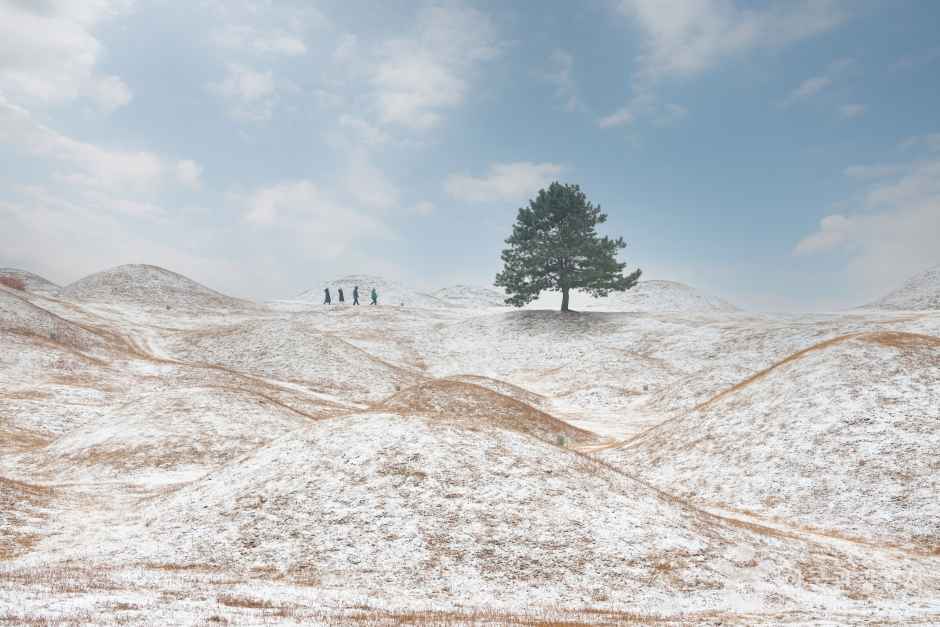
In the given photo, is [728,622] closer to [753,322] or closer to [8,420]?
[8,420]

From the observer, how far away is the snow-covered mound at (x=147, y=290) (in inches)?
4104

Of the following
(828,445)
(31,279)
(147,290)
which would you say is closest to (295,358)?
(828,445)

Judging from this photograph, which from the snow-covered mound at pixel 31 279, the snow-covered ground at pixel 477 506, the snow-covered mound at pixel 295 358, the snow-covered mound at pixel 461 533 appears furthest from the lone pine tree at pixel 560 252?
the snow-covered mound at pixel 31 279

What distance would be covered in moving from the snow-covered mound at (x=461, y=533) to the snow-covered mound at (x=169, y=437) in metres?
8.62

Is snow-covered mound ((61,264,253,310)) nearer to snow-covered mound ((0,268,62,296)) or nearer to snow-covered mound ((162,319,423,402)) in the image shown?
snow-covered mound ((0,268,62,296))

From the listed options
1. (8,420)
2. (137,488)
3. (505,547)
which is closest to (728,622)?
(505,547)

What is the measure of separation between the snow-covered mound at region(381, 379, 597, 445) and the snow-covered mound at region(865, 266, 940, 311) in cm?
9191

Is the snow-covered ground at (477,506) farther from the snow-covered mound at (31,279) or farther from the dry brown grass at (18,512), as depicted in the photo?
the snow-covered mound at (31,279)

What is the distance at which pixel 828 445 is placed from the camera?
82.3ft

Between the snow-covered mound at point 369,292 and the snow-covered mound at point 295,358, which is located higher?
the snow-covered mound at point 369,292

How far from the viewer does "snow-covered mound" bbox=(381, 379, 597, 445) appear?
40125mm

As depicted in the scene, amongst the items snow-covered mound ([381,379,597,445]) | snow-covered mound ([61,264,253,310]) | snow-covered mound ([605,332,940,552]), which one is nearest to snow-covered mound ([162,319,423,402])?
snow-covered mound ([381,379,597,445])

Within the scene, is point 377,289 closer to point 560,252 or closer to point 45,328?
point 560,252

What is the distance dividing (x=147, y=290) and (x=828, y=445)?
113 metres
